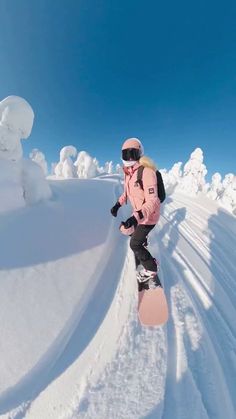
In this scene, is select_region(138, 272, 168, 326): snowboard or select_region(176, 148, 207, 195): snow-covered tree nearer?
select_region(138, 272, 168, 326): snowboard

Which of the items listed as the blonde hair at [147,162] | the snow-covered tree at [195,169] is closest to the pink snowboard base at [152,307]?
the blonde hair at [147,162]

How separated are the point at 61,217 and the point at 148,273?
3.74m

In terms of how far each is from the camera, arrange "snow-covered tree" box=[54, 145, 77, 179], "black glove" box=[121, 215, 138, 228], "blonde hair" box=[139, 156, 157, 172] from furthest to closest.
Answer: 1. "snow-covered tree" box=[54, 145, 77, 179]
2. "black glove" box=[121, 215, 138, 228]
3. "blonde hair" box=[139, 156, 157, 172]

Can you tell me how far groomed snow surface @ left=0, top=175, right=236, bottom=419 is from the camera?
7.62ft

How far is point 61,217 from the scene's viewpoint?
6840 millimetres

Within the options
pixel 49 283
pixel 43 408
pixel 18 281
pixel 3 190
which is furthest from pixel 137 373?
pixel 3 190

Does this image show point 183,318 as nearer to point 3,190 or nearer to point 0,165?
point 3,190

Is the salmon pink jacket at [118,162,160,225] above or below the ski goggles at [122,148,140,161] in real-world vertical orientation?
below

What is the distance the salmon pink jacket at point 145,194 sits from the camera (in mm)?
3814

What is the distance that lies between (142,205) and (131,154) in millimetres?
923

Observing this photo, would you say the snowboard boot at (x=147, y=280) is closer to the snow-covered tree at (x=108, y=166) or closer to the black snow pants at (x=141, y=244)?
the black snow pants at (x=141, y=244)

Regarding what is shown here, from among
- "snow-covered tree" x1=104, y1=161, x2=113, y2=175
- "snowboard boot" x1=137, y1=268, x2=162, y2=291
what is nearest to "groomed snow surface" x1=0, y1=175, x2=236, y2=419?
"snowboard boot" x1=137, y1=268, x2=162, y2=291

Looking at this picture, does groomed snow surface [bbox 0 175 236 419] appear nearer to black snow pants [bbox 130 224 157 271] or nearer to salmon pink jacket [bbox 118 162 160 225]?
black snow pants [bbox 130 224 157 271]

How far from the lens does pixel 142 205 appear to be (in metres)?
4.03
